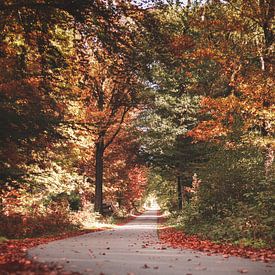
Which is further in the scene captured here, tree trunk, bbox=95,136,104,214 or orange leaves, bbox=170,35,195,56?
tree trunk, bbox=95,136,104,214

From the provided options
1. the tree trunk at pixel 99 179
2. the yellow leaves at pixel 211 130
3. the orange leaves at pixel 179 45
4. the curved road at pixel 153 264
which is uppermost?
the orange leaves at pixel 179 45

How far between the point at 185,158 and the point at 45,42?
18068 mm

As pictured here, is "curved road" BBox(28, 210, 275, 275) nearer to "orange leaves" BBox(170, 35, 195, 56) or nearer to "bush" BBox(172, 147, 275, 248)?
"bush" BBox(172, 147, 275, 248)

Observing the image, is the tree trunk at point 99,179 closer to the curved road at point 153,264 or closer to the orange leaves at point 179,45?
the orange leaves at point 179,45

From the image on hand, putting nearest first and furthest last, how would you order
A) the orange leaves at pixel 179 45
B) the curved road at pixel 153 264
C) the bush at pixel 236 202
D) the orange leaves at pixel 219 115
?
the curved road at pixel 153 264, the orange leaves at pixel 179 45, the bush at pixel 236 202, the orange leaves at pixel 219 115

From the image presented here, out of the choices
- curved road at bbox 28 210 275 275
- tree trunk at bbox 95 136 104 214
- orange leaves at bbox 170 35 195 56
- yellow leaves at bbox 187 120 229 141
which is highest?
orange leaves at bbox 170 35 195 56

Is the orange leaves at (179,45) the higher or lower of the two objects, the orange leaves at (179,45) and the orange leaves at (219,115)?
the higher

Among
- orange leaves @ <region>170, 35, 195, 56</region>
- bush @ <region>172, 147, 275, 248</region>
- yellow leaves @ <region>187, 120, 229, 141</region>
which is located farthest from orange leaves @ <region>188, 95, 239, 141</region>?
orange leaves @ <region>170, 35, 195, 56</region>

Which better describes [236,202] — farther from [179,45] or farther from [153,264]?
[153,264]

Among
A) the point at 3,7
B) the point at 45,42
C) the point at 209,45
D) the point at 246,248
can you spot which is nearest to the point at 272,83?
the point at 209,45

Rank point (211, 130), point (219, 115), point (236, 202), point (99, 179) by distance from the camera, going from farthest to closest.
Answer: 1. point (99, 179)
2. point (219, 115)
3. point (211, 130)
4. point (236, 202)

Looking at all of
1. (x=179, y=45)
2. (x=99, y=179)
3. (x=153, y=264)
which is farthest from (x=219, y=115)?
(x=153, y=264)

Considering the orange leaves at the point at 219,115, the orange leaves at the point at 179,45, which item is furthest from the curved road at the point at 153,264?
the orange leaves at the point at 219,115

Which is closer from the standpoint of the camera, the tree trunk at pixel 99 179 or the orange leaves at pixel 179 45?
the orange leaves at pixel 179 45
